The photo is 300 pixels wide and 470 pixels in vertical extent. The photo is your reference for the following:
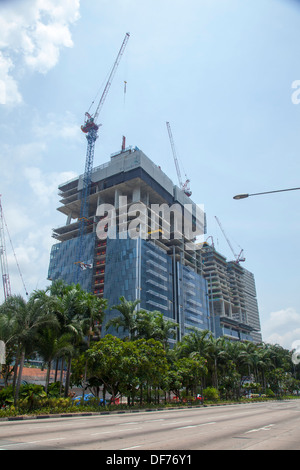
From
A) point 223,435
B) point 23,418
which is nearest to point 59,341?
point 23,418

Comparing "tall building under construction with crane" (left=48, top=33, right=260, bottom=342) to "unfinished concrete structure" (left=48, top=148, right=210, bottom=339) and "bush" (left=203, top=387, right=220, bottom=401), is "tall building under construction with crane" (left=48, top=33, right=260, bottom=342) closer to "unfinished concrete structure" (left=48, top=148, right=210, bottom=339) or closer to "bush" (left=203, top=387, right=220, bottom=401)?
"unfinished concrete structure" (left=48, top=148, right=210, bottom=339)

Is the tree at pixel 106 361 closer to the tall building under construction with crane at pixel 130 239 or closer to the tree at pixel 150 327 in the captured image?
the tree at pixel 150 327

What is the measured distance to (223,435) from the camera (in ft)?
43.6

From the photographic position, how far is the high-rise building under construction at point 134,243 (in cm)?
9931

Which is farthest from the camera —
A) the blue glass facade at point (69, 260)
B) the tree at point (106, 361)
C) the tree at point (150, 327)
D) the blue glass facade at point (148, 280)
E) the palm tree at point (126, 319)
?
the blue glass facade at point (69, 260)

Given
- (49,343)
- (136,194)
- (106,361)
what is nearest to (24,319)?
(49,343)

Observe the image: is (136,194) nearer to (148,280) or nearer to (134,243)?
(134,243)

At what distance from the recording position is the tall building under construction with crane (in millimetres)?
99625

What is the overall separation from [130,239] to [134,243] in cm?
223

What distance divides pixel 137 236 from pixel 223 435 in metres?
90.2

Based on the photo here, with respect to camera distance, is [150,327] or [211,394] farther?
[211,394]

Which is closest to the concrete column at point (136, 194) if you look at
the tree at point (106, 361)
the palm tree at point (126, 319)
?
the palm tree at point (126, 319)

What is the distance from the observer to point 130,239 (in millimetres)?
101312
